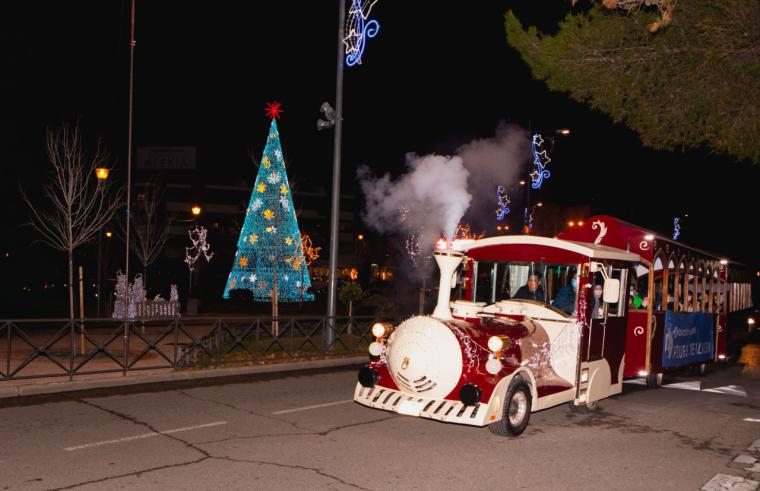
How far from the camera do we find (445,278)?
7.93 meters

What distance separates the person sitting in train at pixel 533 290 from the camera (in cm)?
905

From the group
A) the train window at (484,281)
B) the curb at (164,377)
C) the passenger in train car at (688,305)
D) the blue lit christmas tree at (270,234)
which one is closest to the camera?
the train window at (484,281)

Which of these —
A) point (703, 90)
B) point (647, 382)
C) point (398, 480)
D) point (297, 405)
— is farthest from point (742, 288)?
point (398, 480)

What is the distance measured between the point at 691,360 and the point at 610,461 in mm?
7888

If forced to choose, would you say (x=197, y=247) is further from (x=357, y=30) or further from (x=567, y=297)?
(x=567, y=297)

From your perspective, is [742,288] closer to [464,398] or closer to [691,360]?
[691,360]

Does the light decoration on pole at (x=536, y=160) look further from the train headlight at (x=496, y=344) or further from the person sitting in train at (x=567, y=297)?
the train headlight at (x=496, y=344)

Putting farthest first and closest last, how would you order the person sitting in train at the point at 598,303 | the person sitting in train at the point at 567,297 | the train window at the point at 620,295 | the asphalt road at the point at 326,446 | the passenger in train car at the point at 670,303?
the passenger in train car at the point at 670,303, the train window at the point at 620,295, the person sitting in train at the point at 598,303, the person sitting in train at the point at 567,297, the asphalt road at the point at 326,446

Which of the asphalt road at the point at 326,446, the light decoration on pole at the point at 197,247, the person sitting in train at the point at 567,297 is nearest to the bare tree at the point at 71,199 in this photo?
the asphalt road at the point at 326,446

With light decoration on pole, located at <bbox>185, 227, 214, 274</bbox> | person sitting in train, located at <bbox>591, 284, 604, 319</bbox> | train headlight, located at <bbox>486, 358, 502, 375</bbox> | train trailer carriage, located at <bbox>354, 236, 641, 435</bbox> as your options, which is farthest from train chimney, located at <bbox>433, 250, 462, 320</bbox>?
light decoration on pole, located at <bbox>185, 227, 214, 274</bbox>

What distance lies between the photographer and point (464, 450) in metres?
7.18

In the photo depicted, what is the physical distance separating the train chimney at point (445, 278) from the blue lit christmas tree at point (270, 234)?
1273 centimetres

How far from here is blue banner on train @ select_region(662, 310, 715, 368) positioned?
40.4 ft

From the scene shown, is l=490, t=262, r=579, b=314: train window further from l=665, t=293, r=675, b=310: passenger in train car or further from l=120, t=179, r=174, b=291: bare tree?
l=120, t=179, r=174, b=291: bare tree
